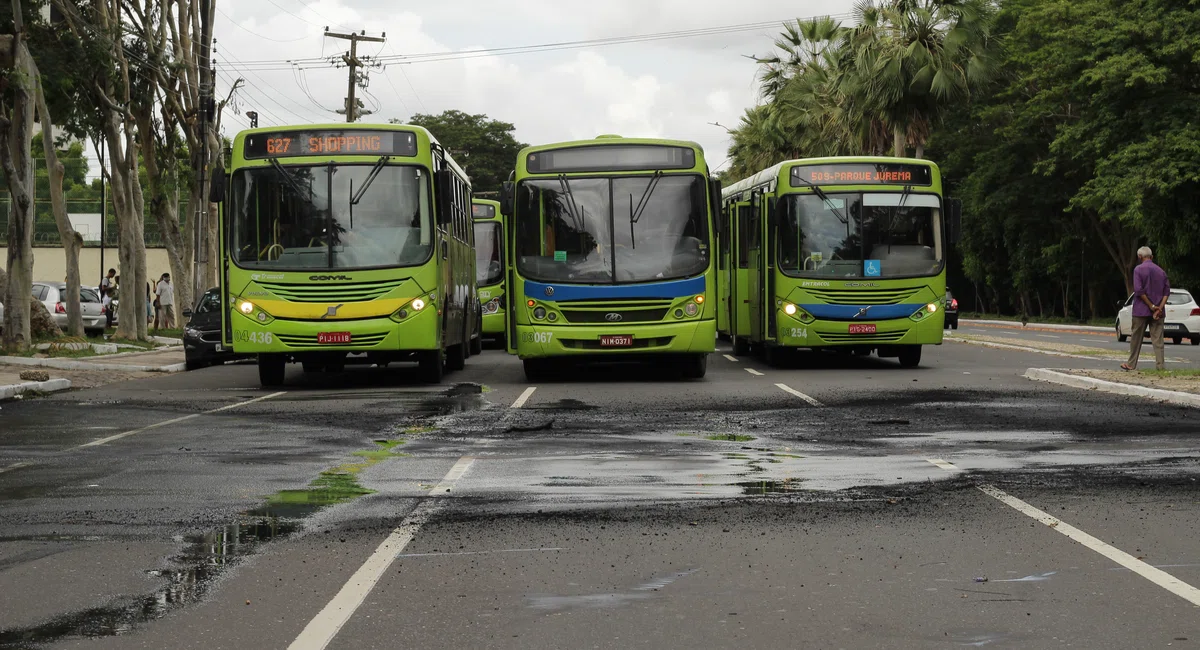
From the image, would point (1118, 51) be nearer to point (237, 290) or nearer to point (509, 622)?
point (237, 290)

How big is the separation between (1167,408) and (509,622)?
12.1 m

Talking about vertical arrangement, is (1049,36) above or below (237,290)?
above

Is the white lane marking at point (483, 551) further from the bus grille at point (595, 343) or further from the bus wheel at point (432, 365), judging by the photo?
the bus wheel at point (432, 365)

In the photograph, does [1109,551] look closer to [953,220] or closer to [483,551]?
[483,551]

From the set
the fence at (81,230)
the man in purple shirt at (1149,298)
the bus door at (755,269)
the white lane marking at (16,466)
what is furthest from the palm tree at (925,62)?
the fence at (81,230)

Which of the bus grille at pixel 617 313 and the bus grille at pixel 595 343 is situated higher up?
the bus grille at pixel 617 313

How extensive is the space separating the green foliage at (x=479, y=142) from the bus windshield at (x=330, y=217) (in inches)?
3322

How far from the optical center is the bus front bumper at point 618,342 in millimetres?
21250

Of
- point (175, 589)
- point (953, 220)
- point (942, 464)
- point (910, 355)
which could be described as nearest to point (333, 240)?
point (953, 220)

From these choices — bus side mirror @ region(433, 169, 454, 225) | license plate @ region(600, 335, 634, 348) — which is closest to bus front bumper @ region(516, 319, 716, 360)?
license plate @ region(600, 335, 634, 348)

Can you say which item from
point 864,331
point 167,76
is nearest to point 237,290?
point 864,331

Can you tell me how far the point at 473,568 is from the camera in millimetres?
7215

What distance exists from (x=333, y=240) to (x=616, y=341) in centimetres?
410

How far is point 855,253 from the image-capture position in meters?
24.5
